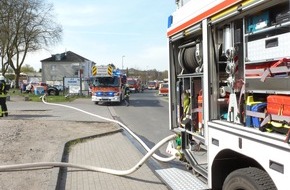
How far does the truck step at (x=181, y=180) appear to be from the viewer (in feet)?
15.3

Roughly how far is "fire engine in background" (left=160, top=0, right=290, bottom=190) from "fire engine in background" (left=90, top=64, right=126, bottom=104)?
2063 centimetres

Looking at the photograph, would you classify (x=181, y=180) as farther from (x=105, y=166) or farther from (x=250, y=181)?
(x=105, y=166)

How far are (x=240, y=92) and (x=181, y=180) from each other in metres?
1.81

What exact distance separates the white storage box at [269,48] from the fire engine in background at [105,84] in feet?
74.2

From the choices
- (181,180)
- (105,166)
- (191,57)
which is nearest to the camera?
(181,180)

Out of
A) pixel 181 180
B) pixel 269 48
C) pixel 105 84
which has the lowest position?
pixel 181 180

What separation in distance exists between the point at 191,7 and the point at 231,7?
4.54 ft

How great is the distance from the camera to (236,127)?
3.53 meters

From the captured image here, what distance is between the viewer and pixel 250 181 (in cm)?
313

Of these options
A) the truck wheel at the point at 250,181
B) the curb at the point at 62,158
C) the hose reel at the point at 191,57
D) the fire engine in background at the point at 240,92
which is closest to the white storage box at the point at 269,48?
the fire engine in background at the point at 240,92

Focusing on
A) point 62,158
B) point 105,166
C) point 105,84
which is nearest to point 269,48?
point 105,166

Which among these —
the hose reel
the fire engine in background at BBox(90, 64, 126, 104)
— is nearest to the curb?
the hose reel

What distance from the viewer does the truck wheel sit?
2979mm

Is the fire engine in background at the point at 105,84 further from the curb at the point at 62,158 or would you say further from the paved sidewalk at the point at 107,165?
the paved sidewalk at the point at 107,165
